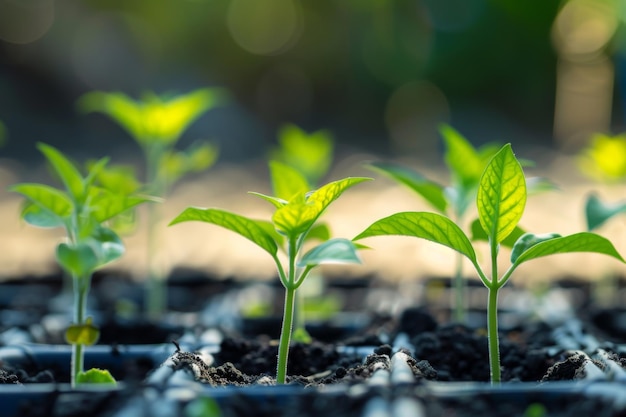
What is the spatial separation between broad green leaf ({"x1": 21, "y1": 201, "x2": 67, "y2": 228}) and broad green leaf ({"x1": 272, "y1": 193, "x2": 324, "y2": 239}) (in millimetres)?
431

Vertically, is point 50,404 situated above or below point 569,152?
below

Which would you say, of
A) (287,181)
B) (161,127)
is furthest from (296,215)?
(161,127)

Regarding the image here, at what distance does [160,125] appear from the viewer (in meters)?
2.17

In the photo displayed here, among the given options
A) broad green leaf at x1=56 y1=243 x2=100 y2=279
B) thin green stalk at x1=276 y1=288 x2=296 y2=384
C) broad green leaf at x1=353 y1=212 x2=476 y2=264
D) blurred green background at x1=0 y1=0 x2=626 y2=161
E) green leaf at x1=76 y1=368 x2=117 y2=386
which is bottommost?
green leaf at x1=76 y1=368 x2=117 y2=386

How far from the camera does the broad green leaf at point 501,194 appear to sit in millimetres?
1114

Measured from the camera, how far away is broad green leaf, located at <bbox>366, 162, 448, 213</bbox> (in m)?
1.52

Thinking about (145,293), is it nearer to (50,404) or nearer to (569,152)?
(50,404)

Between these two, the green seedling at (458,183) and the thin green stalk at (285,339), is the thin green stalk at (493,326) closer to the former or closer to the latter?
the thin green stalk at (285,339)

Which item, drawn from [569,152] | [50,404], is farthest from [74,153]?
[50,404]

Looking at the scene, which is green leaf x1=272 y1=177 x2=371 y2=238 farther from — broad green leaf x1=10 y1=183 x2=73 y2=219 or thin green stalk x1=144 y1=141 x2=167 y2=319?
thin green stalk x1=144 y1=141 x2=167 y2=319

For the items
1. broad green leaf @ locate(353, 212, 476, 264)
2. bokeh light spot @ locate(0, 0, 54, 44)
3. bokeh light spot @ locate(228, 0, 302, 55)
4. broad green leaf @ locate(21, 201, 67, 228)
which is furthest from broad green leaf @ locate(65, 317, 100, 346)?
bokeh light spot @ locate(228, 0, 302, 55)

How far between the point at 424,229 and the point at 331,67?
12186 mm

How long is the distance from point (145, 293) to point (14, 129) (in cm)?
832

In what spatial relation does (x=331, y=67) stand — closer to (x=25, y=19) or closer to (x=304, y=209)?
(x=25, y=19)
